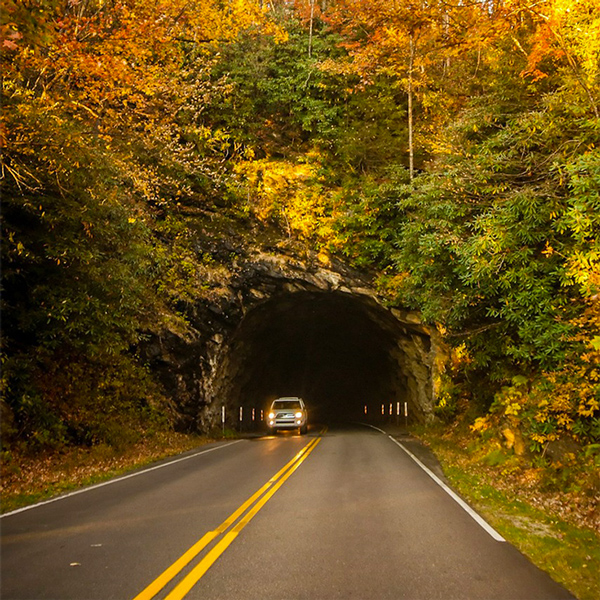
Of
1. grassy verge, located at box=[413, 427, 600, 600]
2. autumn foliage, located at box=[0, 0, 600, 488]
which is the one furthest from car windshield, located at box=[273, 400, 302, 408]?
grassy verge, located at box=[413, 427, 600, 600]

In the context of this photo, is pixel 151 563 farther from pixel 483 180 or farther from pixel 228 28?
pixel 228 28

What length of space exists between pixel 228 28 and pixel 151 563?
2463cm

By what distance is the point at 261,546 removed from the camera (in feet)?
20.2

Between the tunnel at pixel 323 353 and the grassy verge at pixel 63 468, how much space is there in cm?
947

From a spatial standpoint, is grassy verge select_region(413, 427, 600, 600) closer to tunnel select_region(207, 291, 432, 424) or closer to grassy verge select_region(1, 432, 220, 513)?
grassy verge select_region(1, 432, 220, 513)

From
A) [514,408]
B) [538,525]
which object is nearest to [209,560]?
[538,525]

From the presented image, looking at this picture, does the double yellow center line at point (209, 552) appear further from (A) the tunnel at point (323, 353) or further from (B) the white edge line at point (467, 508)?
(A) the tunnel at point (323, 353)

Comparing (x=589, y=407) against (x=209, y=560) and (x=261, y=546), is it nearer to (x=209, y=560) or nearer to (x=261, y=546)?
(x=261, y=546)

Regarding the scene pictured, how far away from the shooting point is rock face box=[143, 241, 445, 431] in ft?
77.3

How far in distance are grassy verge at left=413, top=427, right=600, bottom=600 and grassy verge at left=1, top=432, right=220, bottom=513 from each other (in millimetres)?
7640

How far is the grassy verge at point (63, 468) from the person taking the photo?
9.85 meters

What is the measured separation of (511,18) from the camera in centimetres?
1205

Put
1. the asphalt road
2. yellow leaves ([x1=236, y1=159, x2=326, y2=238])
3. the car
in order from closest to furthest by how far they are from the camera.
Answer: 1. the asphalt road
2. yellow leaves ([x1=236, y1=159, x2=326, y2=238])
3. the car

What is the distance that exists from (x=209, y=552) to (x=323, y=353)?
123ft
